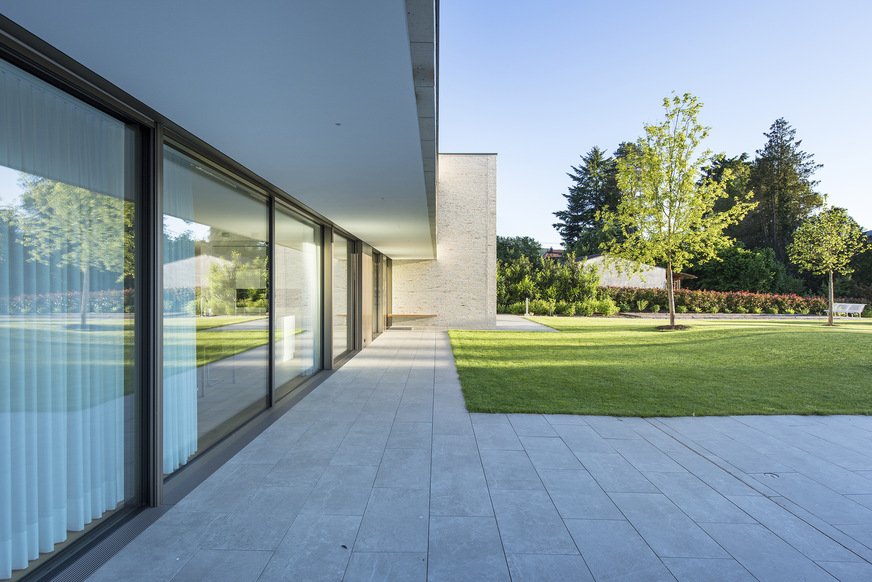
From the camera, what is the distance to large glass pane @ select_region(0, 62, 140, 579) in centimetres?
194

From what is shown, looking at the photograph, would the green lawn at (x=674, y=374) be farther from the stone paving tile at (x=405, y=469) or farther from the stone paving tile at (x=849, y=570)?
the stone paving tile at (x=849, y=570)

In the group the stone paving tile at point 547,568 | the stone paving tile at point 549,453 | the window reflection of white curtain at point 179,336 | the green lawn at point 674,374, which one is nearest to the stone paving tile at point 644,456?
the stone paving tile at point 549,453

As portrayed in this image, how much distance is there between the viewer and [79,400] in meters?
2.32

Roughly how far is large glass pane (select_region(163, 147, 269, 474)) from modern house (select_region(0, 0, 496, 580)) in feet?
0.07

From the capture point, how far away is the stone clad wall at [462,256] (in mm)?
15516

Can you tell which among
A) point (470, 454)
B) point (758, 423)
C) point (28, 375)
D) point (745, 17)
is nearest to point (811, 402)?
point (758, 423)

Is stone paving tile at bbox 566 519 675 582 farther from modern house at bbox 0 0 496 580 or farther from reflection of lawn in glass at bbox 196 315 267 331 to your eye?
reflection of lawn in glass at bbox 196 315 267 331

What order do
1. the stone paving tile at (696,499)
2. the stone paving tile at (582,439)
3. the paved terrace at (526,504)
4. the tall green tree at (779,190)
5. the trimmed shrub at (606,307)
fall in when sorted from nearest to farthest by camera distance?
1. the paved terrace at (526,504)
2. the stone paving tile at (696,499)
3. the stone paving tile at (582,439)
4. the trimmed shrub at (606,307)
5. the tall green tree at (779,190)

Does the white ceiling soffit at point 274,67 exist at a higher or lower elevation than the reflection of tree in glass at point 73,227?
higher

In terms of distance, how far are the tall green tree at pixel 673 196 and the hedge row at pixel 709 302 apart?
26.4 feet

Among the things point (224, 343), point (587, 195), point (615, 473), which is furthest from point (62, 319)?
point (587, 195)

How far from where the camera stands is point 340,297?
8.60 meters

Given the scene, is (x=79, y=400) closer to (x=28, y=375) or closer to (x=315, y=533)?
(x=28, y=375)

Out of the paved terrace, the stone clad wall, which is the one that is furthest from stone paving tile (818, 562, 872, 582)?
the stone clad wall
